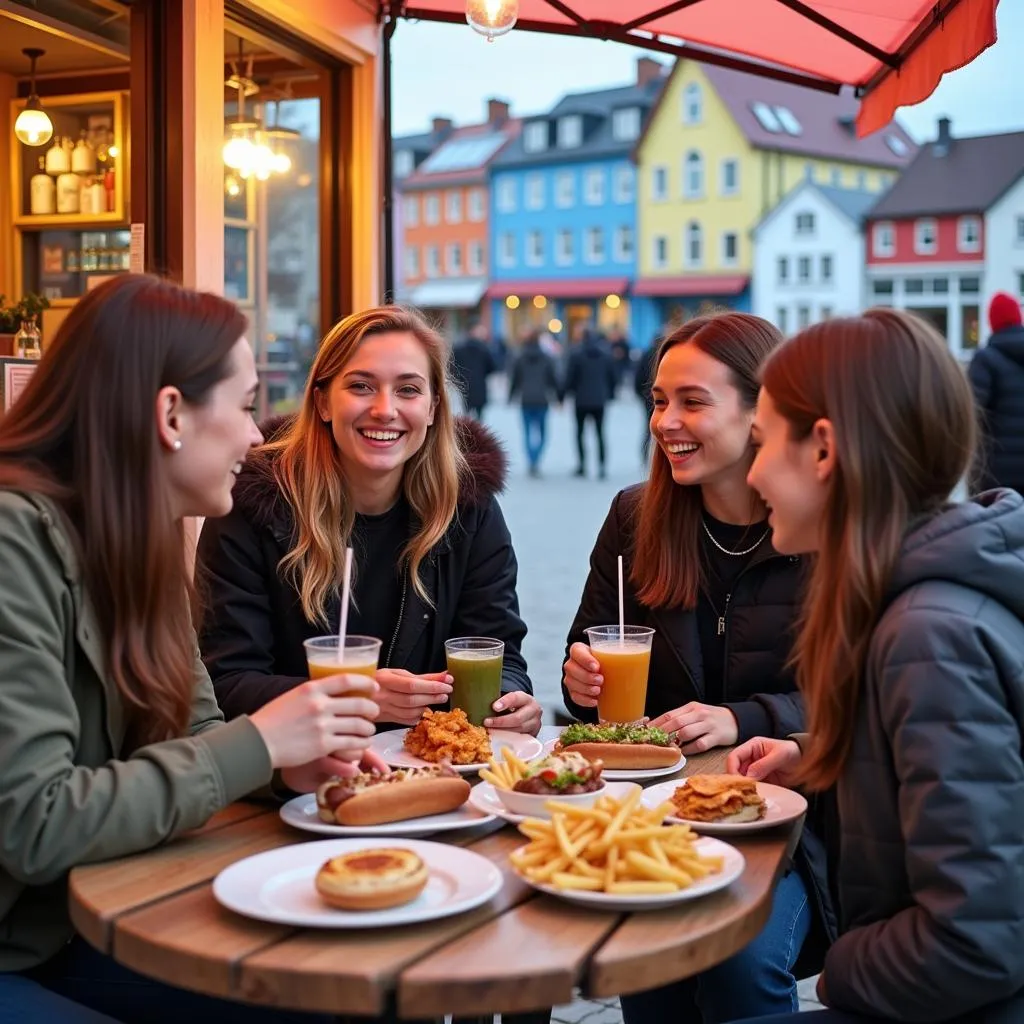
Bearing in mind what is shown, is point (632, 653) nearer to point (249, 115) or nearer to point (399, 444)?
point (399, 444)

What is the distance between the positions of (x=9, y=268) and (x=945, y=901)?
22.7ft

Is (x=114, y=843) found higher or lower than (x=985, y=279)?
lower

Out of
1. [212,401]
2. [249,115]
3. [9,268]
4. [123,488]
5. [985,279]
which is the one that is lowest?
[123,488]

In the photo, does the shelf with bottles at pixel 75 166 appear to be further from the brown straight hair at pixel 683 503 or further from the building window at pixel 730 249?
the building window at pixel 730 249

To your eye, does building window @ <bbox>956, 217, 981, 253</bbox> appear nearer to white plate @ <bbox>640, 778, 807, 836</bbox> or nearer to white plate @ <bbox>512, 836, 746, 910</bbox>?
white plate @ <bbox>640, 778, 807, 836</bbox>

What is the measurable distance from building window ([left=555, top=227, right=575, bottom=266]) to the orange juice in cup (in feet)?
204

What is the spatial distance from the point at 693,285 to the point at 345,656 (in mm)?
58146

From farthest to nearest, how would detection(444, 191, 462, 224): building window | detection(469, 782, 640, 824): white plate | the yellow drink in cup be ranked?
1. detection(444, 191, 462, 224): building window
2. the yellow drink in cup
3. detection(469, 782, 640, 824): white plate

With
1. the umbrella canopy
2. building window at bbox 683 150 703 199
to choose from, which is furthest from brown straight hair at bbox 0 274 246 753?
building window at bbox 683 150 703 199

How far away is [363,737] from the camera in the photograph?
218cm

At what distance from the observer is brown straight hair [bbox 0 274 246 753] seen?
2.13 metres

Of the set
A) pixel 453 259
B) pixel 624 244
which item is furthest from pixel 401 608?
pixel 453 259

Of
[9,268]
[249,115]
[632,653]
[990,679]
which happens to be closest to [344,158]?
[249,115]

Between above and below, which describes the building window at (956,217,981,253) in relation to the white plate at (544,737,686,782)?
above
